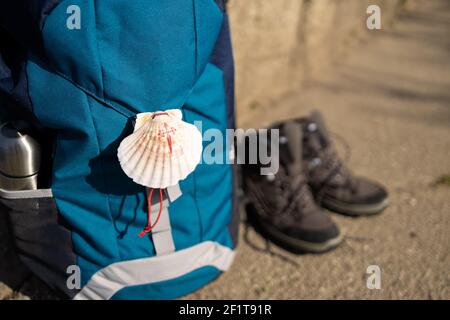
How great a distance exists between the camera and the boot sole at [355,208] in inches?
64.7

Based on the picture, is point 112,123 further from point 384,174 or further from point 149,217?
point 384,174

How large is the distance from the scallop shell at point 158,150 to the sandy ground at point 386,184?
1.66ft

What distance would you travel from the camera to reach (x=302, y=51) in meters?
2.54

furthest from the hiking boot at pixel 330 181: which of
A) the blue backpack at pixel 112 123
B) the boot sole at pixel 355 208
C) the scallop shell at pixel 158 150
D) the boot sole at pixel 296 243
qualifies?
the scallop shell at pixel 158 150

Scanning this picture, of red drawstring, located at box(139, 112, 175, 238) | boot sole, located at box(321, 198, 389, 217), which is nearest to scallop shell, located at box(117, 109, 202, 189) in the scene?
red drawstring, located at box(139, 112, 175, 238)

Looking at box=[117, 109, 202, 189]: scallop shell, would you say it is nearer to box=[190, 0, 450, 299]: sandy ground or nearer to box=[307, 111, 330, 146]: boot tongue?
box=[190, 0, 450, 299]: sandy ground

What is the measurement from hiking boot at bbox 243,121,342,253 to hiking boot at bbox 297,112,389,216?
77mm

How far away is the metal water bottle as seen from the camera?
1.08 meters

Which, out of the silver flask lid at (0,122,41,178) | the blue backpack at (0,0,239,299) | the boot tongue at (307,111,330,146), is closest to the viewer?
the blue backpack at (0,0,239,299)

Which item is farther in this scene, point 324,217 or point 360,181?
point 360,181

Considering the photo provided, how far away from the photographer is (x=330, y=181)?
64.3 inches

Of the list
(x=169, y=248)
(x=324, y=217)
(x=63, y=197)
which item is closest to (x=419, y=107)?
(x=324, y=217)
